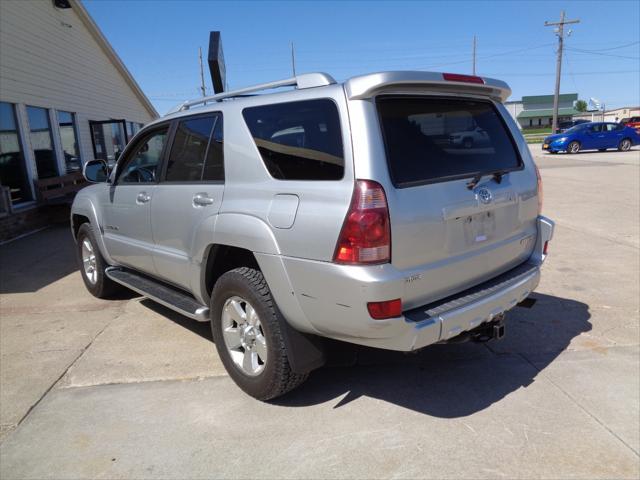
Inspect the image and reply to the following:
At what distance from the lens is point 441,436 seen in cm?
290

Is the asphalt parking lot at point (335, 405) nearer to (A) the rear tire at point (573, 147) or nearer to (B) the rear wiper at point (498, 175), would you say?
(B) the rear wiper at point (498, 175)

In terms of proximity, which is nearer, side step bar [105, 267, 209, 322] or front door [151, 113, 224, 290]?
front door [151, 113, 224, 290]

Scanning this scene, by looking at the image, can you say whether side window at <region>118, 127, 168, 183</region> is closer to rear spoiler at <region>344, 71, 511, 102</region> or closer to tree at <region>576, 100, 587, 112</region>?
rear spoiler at <region>344, 71, 511, 102</region>

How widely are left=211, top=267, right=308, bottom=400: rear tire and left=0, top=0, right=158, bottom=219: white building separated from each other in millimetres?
8189

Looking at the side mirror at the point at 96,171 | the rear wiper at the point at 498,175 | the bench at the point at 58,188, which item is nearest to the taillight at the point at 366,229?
the rear wiper at the point at 498,175

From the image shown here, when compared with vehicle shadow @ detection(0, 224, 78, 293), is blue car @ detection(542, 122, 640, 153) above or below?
above

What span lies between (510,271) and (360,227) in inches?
54.7

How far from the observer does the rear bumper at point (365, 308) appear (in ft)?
8.40

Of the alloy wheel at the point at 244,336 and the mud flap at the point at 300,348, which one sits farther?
the alloy wheel at the point at 244,336

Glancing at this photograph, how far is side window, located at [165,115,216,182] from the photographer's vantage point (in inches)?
144

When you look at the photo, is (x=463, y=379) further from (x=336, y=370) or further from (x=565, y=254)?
(x=565, y=254)

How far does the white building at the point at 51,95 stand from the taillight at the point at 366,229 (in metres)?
9.29

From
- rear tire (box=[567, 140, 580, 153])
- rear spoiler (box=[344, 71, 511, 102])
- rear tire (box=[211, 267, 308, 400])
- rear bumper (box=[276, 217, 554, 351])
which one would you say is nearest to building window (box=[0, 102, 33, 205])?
rear tire (box=[211, 267, 308, 400])

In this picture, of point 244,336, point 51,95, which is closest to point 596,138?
point 51,95
